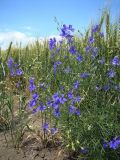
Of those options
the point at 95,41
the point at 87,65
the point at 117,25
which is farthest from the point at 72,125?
the point at 117,25

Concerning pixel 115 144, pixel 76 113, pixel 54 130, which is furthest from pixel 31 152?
pixel 115 144

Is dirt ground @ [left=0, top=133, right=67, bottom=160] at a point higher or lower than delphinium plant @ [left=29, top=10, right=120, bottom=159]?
lower

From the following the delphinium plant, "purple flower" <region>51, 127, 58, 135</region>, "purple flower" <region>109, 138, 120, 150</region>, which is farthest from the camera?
"purple flower" <region>51, 127, 58, 135</region>

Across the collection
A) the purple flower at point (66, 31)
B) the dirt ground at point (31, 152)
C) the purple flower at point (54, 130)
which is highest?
the purple flower at point (66, 31)

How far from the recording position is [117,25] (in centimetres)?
456

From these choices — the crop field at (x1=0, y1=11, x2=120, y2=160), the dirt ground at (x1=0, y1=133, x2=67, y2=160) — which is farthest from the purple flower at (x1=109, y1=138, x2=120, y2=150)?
the dirt ground at (x1=0, y1=133, x2=67, y2=160)

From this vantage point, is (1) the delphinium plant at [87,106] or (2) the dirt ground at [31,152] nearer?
(1) the delphinium plant at [87,106]

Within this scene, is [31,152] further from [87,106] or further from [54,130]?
[87,106]

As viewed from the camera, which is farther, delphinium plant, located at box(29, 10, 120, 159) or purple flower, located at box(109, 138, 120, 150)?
delphinium plant, located at box(29, 10, 120, 159)

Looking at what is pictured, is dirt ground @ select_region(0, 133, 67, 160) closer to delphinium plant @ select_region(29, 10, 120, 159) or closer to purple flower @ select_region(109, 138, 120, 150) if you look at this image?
delphinium plant @ select_region(29, 10, 120, 159)

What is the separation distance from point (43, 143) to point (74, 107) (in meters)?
0.62

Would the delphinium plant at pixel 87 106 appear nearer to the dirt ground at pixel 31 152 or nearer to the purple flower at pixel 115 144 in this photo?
the purple flower at pixel 115 144

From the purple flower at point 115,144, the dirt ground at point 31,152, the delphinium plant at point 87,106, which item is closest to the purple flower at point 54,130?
the delphinium plant at point 87,106

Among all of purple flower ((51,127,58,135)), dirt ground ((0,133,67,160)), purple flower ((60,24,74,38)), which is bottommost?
dirt ground ((0,133,67,160))
